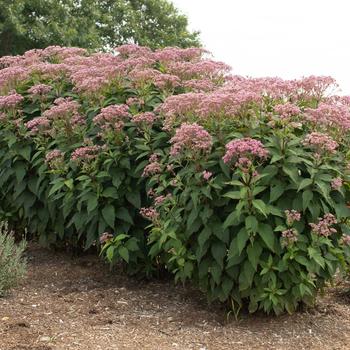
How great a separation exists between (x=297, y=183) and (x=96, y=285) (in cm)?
239

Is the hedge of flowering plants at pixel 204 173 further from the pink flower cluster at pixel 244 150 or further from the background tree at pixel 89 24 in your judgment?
the background tree at pixel 89 24

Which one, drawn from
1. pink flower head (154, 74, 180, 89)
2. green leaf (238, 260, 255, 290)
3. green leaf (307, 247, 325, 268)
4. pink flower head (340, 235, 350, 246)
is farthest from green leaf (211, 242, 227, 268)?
pink flower head (154, 74, 180, 89)

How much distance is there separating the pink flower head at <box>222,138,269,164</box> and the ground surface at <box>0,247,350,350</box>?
4.50ft

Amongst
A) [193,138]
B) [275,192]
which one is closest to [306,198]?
[275,192]

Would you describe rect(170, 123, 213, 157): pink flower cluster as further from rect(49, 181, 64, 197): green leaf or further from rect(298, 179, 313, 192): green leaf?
rect(49, 181, 64, 197): green leaf

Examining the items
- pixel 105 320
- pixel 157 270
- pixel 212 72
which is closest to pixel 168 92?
pixel 212 72

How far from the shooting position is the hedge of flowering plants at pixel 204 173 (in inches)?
183

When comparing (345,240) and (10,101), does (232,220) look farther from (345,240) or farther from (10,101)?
(10,101)

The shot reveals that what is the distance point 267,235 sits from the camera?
4547 mm

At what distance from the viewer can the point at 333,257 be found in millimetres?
4840

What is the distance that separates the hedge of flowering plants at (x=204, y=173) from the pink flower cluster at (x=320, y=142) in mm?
11

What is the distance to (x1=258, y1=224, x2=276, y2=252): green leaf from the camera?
4.53 metres

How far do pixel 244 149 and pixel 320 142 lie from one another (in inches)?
23.1

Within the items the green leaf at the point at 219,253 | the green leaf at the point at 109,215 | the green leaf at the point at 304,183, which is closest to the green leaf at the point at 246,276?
the green leaf at the point at 219,253
